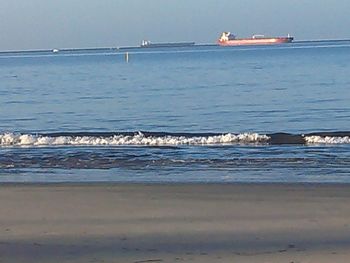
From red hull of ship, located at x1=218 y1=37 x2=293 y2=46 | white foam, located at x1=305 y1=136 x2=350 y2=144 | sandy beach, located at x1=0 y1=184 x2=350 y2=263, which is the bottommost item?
sandy beach, located at x1=0 y1=184 x2=350 y2=263

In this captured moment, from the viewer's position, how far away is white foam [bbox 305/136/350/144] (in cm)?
1883

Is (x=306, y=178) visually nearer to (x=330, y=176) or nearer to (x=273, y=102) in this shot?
(x=330, y=176)

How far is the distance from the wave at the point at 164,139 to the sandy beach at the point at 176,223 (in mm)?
7836

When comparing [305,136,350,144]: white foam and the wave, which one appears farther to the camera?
the wave

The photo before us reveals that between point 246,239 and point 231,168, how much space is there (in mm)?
6780

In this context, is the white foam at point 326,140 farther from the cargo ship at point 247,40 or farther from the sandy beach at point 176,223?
the cargo ship at point 247,40

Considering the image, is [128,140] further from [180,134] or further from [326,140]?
[326,140]

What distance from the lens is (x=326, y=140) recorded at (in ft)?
62.7

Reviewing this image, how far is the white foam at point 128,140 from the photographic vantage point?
19.6 metres

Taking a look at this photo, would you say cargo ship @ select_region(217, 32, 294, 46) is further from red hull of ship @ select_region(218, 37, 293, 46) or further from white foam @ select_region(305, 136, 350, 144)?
white foam @ select_region(305, 136, 350, 144)

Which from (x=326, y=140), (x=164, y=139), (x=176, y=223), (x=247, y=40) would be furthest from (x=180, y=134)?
(x=247, y=40)

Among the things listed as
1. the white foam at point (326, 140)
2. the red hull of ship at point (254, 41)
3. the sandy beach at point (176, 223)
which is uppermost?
the red hull of ship at point (254, 41)

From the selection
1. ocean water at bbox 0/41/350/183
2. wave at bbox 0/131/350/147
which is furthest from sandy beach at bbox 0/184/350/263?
wave at bbox 0/131/350/147

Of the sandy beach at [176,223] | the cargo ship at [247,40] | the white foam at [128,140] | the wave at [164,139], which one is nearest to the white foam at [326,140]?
the wave at [164,139]
